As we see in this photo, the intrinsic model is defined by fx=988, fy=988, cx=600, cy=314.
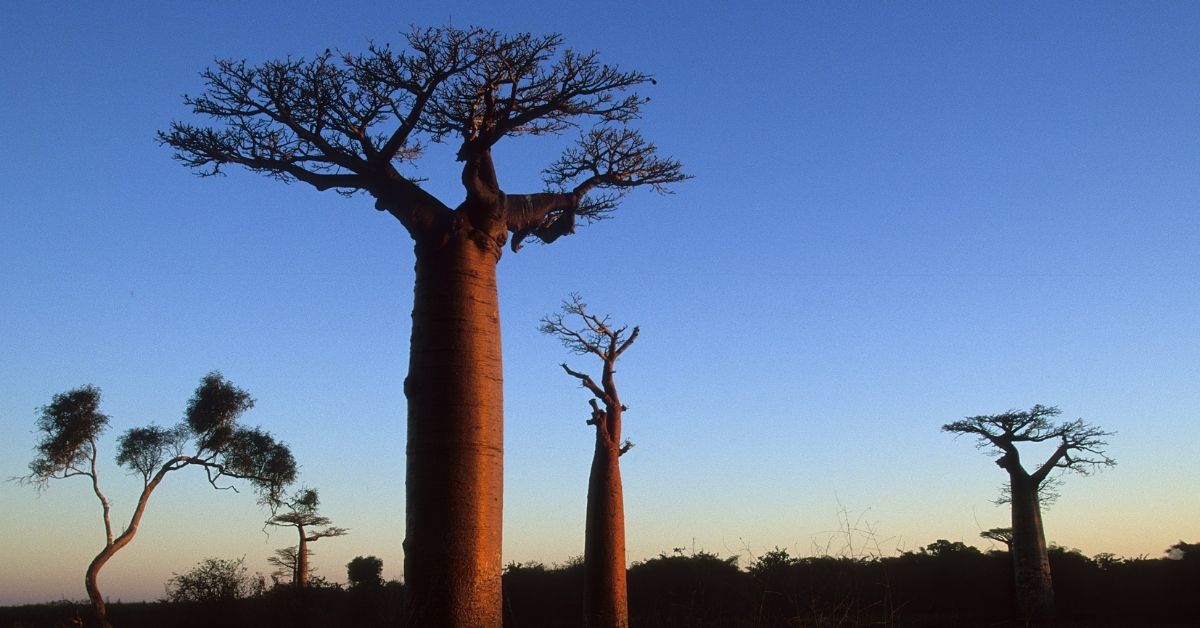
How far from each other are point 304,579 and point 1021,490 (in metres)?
10.9

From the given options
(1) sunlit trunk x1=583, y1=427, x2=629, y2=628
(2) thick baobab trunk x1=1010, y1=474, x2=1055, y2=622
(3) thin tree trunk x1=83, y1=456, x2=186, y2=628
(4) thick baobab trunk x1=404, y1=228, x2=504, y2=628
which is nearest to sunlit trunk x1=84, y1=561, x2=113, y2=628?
(3) thin tree trunk x1=83, y1=456, x2=186, y2=628

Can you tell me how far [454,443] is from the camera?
12.1 feet

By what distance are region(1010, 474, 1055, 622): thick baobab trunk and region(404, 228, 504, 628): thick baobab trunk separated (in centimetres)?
1194

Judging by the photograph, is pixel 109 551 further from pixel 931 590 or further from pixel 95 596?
pixel 931 590

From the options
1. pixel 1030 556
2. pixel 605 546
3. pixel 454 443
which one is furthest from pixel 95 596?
pixel 1030 556

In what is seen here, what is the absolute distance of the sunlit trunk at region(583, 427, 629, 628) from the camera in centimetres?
1028

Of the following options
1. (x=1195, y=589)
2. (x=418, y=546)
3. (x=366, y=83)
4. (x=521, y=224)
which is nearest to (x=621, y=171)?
(x=521, y=224)

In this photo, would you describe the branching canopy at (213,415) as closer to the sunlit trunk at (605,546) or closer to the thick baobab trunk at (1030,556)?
the sunlit trunk at (605,546)

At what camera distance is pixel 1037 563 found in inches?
549

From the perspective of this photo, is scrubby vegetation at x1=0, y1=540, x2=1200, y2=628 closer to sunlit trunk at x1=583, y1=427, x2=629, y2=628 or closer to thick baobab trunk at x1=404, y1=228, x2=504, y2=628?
sunlit trunk at x1=583, y1=427, x2=629, y2=628

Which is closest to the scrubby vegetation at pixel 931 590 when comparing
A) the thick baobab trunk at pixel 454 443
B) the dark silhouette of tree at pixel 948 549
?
the dark silhouette of tree at pixel 948 549

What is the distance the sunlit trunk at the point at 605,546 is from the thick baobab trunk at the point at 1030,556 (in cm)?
644

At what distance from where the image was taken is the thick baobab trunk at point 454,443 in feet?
11.6

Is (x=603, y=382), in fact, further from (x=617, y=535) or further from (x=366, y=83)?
(x=366, y=83)
